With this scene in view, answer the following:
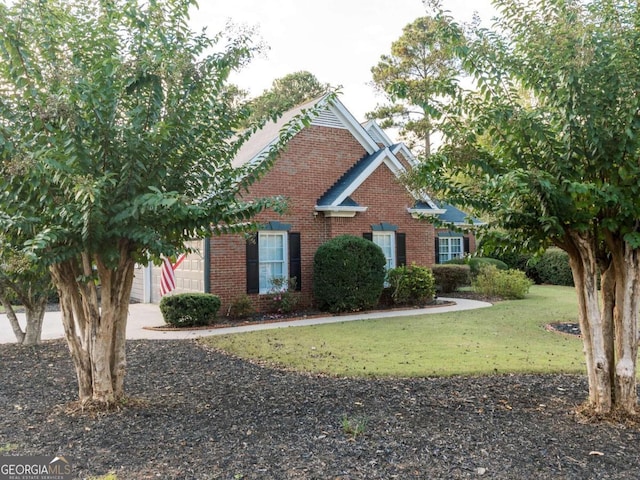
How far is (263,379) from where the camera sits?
6.40 m

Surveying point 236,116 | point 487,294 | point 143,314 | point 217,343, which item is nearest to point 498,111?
point 236,116

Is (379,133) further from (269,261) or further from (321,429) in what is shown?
(321,429)

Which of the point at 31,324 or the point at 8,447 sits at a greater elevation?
the point at 31,324

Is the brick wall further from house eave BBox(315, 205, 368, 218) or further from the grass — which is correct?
the grass

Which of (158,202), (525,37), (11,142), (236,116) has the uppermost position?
(525,37)

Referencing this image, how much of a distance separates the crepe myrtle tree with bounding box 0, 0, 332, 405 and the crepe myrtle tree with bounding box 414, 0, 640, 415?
1.83 metres

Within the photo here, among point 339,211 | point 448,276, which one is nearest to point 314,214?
point 339,211

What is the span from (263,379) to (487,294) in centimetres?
1208

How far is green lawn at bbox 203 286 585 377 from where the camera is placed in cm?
Answer: 695

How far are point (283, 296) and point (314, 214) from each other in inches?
97.9

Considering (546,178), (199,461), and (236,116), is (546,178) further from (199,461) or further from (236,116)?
(199,461)

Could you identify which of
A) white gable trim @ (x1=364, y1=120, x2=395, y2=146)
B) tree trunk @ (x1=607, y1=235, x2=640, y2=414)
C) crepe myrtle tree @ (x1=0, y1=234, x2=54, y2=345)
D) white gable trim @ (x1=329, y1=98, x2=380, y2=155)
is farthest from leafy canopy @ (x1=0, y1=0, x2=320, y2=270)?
white gable trim @ (x1=364, y1=120, x2=395, y2=146)

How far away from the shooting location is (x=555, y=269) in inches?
855

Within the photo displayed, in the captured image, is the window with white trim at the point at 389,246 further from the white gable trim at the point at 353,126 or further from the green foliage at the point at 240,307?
the green foliage at the point at 240,307
